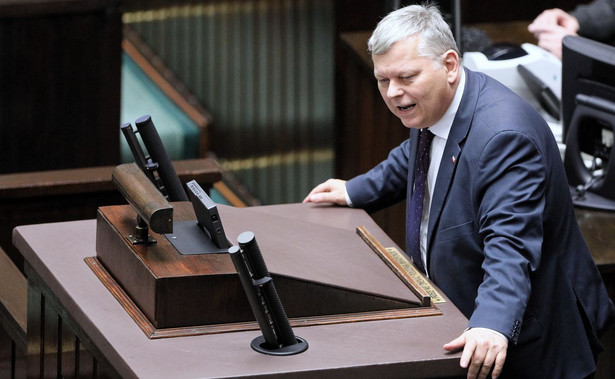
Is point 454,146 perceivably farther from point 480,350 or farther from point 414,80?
point 480,350

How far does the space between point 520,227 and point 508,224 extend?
23mm

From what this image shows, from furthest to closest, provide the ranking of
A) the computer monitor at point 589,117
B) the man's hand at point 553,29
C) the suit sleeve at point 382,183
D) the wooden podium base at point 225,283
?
the man's hand at point 553,29
the computer monitor at point 589,117
the suit sleeve at point 382,183
the wooden podium base at point 225,283

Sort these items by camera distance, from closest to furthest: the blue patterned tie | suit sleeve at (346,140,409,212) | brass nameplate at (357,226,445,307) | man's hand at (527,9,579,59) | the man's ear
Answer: brass nameplate at (357,226,445,307), the man's ear, the blue patterned tie, suit sleeve at (346,140,409,212), man's hand at (527,9,579,59)

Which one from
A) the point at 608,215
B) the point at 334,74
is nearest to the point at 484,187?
the point at 608,215

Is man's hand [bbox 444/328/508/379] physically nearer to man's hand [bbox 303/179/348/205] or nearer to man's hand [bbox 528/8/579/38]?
man's hand [bbox 303/179/348/205]

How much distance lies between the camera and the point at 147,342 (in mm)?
2271

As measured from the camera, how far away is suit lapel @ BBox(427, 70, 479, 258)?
2.66 m

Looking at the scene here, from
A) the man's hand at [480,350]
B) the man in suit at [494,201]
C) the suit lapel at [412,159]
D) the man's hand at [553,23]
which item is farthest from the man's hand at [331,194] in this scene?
the man's hand at [553,23]

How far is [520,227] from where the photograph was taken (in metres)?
2.48

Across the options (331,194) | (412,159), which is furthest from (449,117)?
(331,194)

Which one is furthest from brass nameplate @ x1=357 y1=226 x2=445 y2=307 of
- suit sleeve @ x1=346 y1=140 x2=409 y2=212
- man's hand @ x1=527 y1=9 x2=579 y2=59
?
man's hand @ x1=527 y1=9 x2=579 y2=59

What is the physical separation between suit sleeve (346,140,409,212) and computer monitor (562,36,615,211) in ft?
2.99

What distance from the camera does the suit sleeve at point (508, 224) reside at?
2385 millimetres

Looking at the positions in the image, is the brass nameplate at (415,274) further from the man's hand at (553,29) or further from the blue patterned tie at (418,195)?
the man's hand at (553,29)
